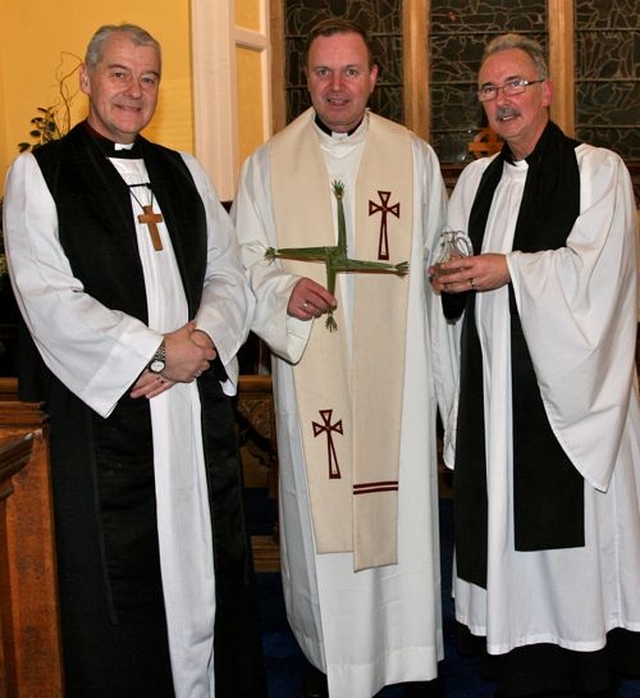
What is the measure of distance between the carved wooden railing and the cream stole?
1115 mm

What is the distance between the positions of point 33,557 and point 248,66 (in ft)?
16.9

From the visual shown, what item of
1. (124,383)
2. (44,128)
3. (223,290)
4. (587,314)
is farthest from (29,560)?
(44,128)

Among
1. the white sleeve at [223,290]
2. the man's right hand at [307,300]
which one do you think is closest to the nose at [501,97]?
the man's right hand at [307,300]

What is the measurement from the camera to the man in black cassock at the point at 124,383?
326cm

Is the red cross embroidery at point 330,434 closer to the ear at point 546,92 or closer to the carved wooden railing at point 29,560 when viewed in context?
the carved wooden railing at point 29,560

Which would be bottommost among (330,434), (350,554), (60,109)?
(350,554)

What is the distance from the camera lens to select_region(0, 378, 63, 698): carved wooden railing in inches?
117

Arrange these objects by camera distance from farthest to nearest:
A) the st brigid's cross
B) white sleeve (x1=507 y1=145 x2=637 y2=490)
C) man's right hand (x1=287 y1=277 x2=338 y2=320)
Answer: the st brigid's cross
man's right hand (x1=287 y1=277 x2=338 y2=320)
white sleeve (x1=507 y1=145 x2=637 y2=490)

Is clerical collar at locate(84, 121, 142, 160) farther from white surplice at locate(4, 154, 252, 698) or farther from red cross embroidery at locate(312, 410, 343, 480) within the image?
red cross embroidery at locate(312, 410, 343, 480)

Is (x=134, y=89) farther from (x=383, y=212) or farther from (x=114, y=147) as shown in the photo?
(x=383, y=212)

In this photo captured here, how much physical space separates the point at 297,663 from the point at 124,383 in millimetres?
1596

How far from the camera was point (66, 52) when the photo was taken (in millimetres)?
7164

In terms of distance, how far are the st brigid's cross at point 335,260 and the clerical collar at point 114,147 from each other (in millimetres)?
637

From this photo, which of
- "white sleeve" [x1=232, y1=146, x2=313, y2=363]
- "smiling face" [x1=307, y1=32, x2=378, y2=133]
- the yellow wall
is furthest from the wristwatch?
the yellow wall
